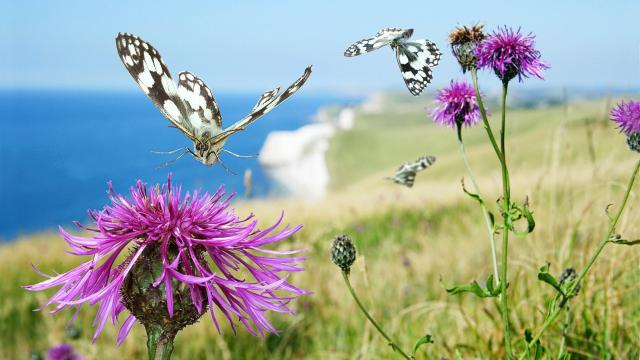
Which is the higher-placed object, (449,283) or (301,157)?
(301,157)

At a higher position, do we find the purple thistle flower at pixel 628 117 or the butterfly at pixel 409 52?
the butterfly at pixel 409 52

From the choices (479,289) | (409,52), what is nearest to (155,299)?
(479,289)

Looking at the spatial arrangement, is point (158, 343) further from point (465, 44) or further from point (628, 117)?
point (628, 117)

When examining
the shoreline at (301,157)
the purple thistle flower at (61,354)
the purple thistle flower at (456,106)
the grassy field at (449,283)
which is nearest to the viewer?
the purple thistle flower at (456,106)

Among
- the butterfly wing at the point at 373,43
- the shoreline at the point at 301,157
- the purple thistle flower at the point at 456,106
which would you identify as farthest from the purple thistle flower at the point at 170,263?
the shoreline at the point at 301,157

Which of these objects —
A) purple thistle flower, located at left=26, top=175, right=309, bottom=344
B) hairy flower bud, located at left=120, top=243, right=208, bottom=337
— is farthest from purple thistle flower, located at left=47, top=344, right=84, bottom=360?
hairy flower bud, located at left=120, top=243, right=208, bottom=337

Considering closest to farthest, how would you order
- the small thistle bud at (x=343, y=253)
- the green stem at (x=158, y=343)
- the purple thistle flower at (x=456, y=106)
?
the green stem at (x=158, y=343)
the small thistle bud at (x=343, y=253)
the purple thistle flower at (x=456, y=106)

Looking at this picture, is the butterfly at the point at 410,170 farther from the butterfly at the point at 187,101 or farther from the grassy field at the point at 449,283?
the butterfly at the point at 187,101

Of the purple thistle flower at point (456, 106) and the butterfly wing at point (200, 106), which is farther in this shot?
the butterfly wing at point (200, 106)
